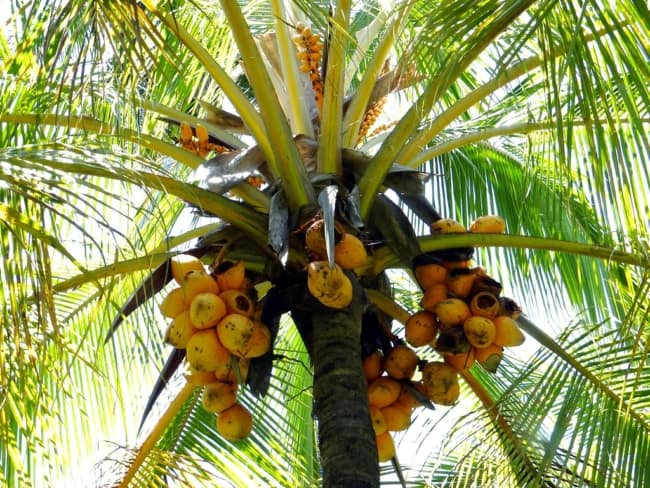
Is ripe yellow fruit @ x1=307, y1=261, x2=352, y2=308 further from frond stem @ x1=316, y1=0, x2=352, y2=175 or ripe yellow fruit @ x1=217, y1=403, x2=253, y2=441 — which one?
frond stem @ x1=316, y1=0, x2=352, y2=175

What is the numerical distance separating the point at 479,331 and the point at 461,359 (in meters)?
0.16

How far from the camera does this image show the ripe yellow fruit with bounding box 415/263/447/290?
3.51m

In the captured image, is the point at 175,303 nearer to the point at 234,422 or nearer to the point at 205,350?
the point at 205,350

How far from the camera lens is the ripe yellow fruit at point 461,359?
344 centimetres

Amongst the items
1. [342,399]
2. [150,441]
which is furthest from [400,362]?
[150,441]

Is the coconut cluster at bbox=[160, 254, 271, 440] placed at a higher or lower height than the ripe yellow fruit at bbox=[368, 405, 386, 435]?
higher

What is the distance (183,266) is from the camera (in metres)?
3.30

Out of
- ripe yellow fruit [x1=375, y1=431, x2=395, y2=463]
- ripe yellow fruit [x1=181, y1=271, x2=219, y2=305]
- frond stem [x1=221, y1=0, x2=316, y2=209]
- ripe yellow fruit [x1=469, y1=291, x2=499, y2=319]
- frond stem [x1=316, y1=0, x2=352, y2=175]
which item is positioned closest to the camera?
ripe yellow fruit [x1=181, y1=271, x2=219, y2=305]

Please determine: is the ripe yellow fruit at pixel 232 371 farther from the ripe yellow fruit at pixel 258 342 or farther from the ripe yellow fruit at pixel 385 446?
the ripe yellow fruit at pixel 385 446

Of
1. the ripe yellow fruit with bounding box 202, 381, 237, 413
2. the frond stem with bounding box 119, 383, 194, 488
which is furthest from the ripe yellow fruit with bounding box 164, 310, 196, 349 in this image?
the frond stem with bounding box 119, 383, 194, 488

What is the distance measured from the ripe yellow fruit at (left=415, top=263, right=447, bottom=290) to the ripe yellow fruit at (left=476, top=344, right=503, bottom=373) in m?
0.27

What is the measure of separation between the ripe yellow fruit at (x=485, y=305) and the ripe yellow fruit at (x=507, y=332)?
0.10 ft

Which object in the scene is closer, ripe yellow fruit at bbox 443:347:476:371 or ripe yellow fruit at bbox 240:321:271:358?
ripe yellow fruit at bbox 240:321:271:358

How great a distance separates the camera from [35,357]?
9.78ft
